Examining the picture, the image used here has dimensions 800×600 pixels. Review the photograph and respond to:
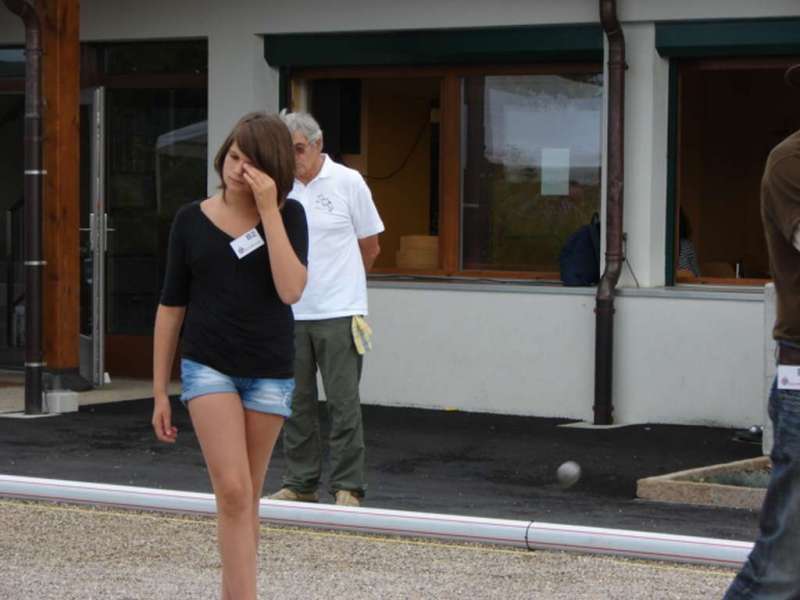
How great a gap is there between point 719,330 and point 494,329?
5.50 ft

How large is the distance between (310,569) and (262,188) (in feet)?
7.15

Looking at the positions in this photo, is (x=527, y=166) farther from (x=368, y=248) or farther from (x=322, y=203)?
(x=322, y=203)

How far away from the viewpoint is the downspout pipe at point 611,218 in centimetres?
1249

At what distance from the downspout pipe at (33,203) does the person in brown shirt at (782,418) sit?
8.46 metres

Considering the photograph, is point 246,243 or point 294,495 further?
point 294,495

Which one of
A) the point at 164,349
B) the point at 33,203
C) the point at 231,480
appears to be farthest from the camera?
the point at 33,203

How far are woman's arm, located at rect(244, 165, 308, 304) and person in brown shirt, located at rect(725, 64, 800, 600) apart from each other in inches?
61.5

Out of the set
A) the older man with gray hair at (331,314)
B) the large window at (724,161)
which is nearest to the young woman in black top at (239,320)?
the older man with gray hair at (331,314)

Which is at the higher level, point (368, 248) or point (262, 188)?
point (262, 188)

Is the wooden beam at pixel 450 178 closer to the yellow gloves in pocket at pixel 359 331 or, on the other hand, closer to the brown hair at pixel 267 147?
the yellow gloves in pocket at pixel 359 331

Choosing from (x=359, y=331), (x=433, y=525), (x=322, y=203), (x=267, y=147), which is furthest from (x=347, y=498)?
(x=267, y=147)

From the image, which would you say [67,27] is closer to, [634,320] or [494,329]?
[494,329]

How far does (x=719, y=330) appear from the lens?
40.3 feet

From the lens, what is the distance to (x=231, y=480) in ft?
18.5
